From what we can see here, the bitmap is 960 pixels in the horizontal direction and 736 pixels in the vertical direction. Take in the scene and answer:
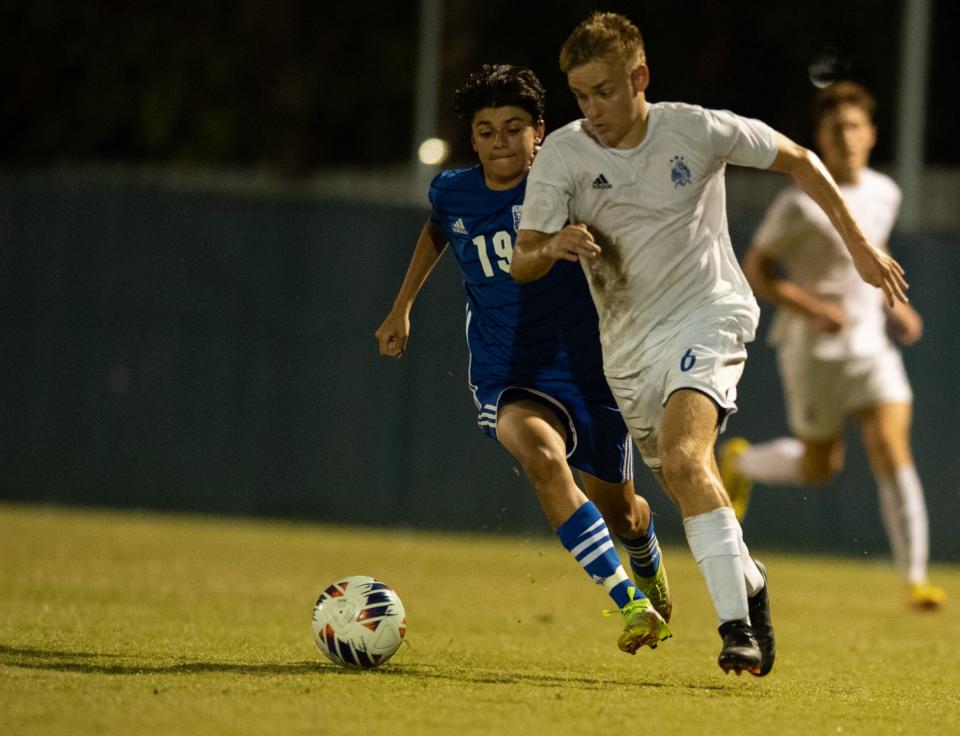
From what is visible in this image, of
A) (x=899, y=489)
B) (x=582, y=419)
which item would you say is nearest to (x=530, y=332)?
(x=582, y=419)

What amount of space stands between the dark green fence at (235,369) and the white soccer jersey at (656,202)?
719 centimetres

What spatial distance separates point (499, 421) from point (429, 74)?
8.49 metres

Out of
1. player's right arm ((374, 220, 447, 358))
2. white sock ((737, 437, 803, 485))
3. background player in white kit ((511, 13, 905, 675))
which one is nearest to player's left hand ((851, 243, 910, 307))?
background player in white kit ((511, 13, 905, 675))

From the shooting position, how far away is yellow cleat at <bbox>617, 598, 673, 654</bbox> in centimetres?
623

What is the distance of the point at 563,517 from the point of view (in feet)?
21.3

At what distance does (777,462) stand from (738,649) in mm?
5071

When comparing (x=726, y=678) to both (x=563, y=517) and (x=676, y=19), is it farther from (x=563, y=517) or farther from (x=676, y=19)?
(x=676, y=19)

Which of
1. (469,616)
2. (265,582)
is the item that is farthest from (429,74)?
(469,616)

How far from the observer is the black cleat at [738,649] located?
573 cm

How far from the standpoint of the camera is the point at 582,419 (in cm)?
696

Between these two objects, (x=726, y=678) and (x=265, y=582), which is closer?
(x=726, y=678)

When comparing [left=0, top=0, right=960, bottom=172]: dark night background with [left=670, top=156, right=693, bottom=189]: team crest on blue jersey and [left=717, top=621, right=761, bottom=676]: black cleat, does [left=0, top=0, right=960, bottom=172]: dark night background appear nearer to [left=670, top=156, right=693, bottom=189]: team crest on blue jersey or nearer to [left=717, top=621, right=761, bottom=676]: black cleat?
[left=670, top=156, right=693, bottom=189]: team crest on blue jersey

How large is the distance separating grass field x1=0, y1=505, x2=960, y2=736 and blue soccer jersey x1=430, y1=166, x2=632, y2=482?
0.93 m

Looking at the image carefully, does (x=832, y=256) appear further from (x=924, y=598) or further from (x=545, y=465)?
(x=545, y=465)
